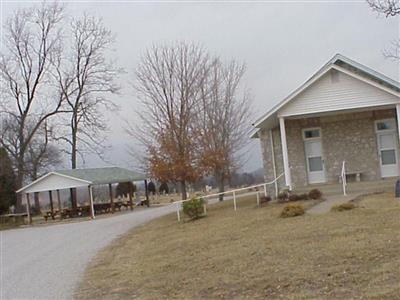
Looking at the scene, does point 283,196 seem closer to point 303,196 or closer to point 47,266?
point 303,196

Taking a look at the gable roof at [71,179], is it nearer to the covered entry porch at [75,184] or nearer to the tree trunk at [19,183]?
the covered entry porch at [75,184]

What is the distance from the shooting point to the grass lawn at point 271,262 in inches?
328

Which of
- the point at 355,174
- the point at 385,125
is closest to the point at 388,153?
the point at 385,125

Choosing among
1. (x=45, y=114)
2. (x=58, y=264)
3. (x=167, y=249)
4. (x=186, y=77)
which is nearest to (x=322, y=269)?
(x=167, y=249)

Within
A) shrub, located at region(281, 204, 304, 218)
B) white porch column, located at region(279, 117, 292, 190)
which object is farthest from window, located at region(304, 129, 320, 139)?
shrub, located at region(281, 204, 304, 218)

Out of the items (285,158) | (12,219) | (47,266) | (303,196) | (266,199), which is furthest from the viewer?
(12,219)

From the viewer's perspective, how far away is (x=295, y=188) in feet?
82.9

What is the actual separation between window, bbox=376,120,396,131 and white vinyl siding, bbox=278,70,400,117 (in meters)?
1.88

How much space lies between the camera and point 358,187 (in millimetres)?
23391

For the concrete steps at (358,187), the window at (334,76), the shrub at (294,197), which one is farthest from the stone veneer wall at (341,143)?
the shrub at (294,197)

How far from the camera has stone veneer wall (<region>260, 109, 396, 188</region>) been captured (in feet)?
82.0

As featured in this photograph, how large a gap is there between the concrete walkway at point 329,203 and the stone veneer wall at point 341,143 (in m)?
3.44

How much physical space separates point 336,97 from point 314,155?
320cm

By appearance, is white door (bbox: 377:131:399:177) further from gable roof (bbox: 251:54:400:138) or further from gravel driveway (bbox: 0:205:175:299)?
gravel driveway (bbox: 0:205:175:299)
